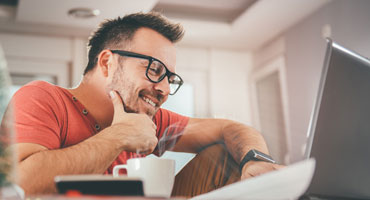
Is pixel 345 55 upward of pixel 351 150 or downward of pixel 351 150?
upward

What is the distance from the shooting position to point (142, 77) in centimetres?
120

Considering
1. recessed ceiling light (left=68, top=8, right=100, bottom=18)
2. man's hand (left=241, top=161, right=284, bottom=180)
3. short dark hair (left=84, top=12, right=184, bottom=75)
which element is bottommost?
man's hand (left=241, top=161, right=284, bottom=180)

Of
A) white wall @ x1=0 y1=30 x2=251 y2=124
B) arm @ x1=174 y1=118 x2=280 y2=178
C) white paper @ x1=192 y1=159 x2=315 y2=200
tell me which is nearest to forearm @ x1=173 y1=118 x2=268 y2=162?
arm @ x1=174 y1=118 x2=280 y2=178

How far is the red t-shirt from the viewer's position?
906 mm

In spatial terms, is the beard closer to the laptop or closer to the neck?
the neck

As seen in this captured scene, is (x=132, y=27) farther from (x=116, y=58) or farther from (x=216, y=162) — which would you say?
(x=216, y=162)

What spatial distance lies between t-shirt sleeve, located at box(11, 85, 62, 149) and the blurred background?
189cm

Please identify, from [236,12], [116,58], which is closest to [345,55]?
[116,58]

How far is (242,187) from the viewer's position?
0.40m

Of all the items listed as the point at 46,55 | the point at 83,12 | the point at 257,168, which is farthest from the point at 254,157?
the point at 46,55

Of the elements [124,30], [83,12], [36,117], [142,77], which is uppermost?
[83,12]

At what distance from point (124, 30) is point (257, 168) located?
2.29ft

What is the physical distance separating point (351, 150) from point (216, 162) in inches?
11.1

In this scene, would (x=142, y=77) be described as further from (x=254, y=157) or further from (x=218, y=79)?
(x=218, y=79)
